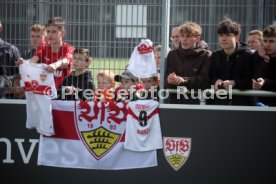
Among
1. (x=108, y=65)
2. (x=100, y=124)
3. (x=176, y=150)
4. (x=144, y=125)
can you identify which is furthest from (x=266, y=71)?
(x=100, y=124)

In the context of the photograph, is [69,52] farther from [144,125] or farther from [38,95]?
[144,125]

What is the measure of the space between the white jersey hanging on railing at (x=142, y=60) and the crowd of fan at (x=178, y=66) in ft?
0.36

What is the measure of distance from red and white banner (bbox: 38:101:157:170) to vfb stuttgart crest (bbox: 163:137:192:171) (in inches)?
6.8

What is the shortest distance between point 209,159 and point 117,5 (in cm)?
207

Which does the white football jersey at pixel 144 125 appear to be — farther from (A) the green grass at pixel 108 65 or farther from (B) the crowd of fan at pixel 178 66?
(A) the green grass at pixel 108 65

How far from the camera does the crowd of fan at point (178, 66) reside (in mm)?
6969

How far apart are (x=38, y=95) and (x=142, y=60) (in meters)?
1.29

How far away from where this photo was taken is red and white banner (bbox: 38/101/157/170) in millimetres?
7184

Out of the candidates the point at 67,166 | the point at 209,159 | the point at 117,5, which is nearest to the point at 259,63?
the point at 209,159

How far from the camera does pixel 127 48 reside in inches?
282

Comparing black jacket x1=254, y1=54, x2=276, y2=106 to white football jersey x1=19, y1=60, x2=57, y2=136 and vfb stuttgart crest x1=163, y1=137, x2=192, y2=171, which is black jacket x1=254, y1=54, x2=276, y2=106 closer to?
vfb stuttgart crest x1=163, y1=137, x2=192, y2=171

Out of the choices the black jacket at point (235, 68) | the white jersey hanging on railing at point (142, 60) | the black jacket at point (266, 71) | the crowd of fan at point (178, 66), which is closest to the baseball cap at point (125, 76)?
the crowd of fan at point (178, 66)

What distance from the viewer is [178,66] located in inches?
281

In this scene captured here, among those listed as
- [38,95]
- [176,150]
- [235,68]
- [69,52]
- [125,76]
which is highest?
[69,52]
